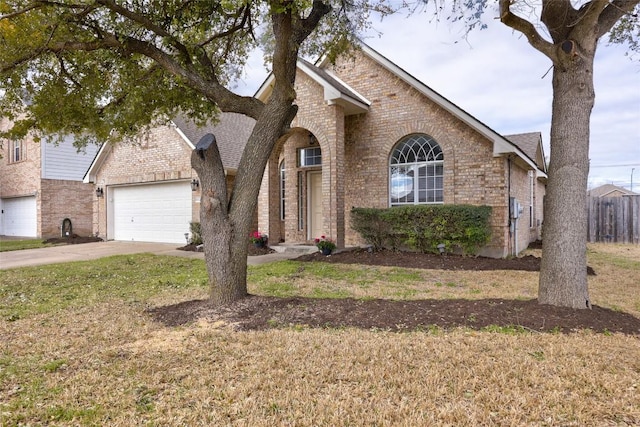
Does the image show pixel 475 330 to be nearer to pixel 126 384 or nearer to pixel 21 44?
pixel 126 384

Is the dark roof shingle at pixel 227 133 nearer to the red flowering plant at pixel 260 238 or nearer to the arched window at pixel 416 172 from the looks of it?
the red flowering plant at pixel 260 238

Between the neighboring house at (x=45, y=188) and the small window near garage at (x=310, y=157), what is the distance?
471 inches

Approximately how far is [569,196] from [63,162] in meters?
22.3

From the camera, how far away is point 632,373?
11.0 ft

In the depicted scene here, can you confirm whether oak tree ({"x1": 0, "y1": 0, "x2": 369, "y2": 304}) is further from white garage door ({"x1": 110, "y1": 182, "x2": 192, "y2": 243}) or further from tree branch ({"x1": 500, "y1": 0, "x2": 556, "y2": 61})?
white garage door ({"x1": 110, "y1": 182, "x2": 192, "y2": 243})

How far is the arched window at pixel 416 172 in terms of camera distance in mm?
11586

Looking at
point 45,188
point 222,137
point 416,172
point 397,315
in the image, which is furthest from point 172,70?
point 45,188

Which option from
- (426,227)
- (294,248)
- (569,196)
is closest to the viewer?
(569,196)

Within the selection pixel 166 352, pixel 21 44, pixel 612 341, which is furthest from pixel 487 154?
pixel 21 44

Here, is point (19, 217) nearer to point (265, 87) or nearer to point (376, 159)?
point (265, 87)

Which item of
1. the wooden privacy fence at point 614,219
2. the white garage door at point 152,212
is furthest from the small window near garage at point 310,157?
the wooden privacy fence at point 614,219

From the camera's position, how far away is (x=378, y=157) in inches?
480

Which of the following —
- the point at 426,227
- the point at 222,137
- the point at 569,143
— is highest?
the point at 222,137

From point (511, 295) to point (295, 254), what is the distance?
270 inches
